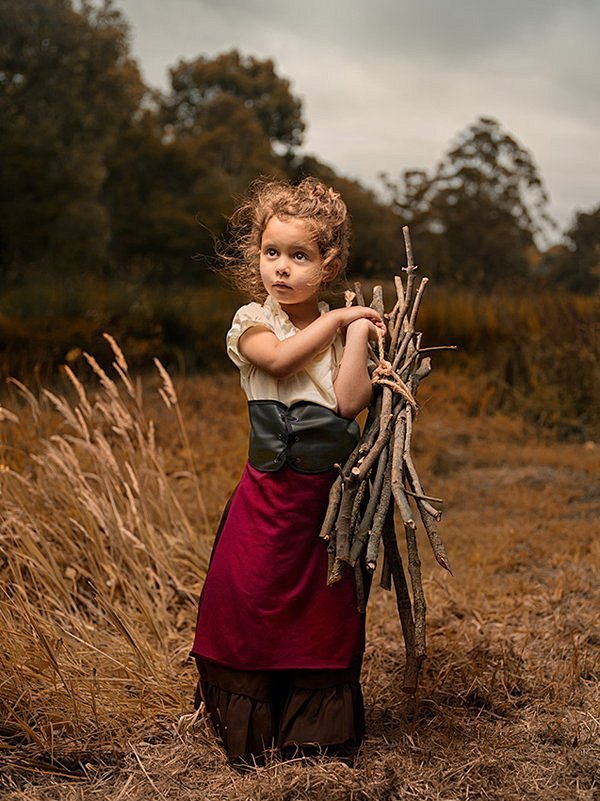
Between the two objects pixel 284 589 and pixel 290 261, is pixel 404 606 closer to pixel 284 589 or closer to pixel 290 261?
pixel 284 589

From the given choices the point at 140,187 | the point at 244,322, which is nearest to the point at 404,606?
the point at 244,322

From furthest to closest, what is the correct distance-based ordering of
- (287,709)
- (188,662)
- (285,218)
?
(188,662), (287,709), (285,218)

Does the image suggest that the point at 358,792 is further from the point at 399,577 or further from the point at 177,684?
the point at 177,684

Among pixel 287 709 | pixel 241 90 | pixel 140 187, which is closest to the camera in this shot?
pixel 287 709

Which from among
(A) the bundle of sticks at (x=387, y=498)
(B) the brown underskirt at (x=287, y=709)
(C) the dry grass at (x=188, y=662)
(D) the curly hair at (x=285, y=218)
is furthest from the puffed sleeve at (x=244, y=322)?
(B) the brown underskirt at (x=287, y=709)

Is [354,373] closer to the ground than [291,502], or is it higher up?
higher up

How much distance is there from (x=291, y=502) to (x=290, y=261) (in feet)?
2.17

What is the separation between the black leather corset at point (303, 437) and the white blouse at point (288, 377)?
25 millimetres

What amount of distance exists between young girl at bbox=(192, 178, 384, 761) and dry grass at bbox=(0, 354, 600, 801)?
0.58 feet

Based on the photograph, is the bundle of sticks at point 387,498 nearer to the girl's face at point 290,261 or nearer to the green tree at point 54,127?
the girl's face at point 290,261

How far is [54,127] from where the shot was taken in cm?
1170

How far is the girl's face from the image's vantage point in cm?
258

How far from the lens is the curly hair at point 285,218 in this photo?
2.61m

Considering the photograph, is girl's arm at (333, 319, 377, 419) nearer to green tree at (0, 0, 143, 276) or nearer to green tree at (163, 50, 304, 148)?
green tree at (0, 0, 143, 276)
